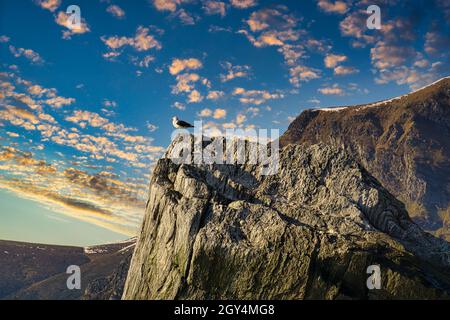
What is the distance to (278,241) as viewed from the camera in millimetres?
31031

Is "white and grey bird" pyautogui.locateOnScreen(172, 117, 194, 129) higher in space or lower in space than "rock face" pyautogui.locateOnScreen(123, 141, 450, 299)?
higher

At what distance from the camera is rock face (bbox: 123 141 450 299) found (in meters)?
29.8

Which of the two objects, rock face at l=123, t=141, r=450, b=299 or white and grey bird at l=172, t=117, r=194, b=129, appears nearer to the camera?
rock face at l=123, t=141, r=450, b=299

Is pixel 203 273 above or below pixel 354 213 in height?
below

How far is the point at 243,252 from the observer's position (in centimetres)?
3056

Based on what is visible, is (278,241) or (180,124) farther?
(180,124)

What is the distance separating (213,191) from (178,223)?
5.04m

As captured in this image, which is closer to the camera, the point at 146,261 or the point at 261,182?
the point at 146,261

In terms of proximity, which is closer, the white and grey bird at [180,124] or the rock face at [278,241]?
the rock face at [278,241]

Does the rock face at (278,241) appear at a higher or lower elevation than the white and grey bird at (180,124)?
lower

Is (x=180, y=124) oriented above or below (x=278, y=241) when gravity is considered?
above

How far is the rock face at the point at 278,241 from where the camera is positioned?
2975 cm
